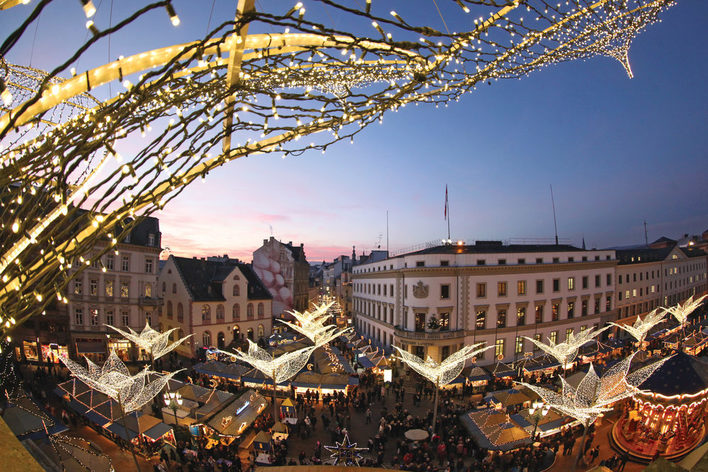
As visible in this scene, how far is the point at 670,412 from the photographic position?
16.1 metres

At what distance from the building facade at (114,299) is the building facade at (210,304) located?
333 centimetres

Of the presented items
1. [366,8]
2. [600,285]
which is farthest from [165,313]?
[600,285]

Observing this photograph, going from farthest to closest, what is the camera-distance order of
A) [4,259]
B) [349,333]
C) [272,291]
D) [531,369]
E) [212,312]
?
1. [272,291]
2. [349,333]
3. [212,312]
4. [531,369]
5. [4,259]

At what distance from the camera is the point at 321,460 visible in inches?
594

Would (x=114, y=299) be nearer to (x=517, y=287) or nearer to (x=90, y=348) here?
(x=90, y=348)

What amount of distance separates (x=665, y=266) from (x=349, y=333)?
1871 inches

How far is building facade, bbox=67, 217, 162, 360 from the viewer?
29422 millimetres

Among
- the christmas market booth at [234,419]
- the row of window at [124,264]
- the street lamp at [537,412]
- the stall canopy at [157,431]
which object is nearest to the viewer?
the street lamp at [537,412]

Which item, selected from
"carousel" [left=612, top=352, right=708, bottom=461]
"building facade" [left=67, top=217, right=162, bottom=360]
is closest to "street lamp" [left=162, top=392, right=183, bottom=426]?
"building facade" [left=67, top=217, right=162, bottom=360]

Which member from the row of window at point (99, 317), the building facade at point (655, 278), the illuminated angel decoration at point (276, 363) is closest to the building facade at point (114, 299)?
the row of window at point (99, 317)

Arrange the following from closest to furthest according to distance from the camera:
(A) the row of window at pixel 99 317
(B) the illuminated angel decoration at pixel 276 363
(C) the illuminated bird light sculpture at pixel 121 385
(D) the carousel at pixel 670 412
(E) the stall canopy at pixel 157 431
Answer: (C) the illuminated bird light sculpture at pixel 121 385, (E) the stall canopy at pixel 157 431, (D) the carousel at pixel 670 412, (B) the illuminated angel decoration at pixel 276 363, (A) the row of window at pixel 99 317

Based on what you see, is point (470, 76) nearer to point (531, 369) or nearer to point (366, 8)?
point (366, 8)

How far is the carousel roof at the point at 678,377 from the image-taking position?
52.4 feet

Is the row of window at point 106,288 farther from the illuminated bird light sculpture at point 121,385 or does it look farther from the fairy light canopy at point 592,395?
the fairy light canopy at point 592,395
